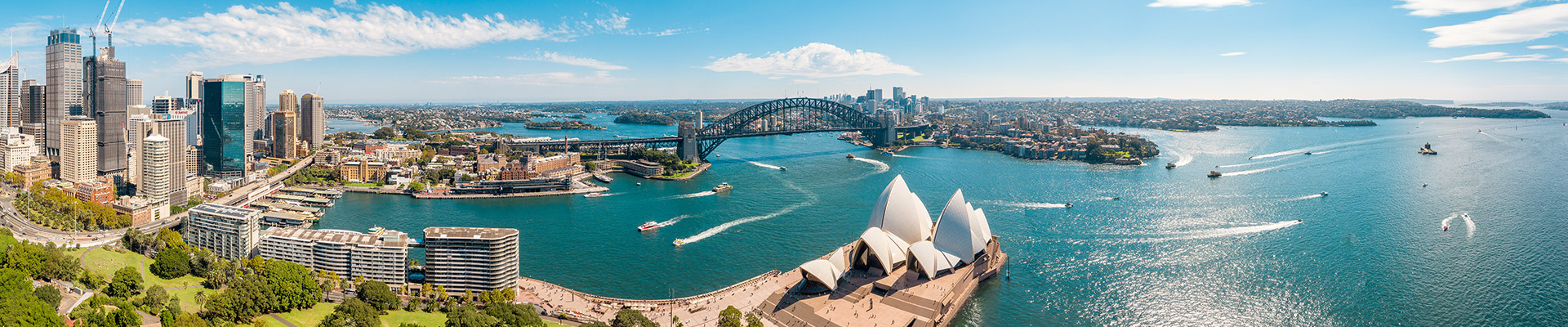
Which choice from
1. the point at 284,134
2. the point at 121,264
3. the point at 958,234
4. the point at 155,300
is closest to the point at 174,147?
the point at 121,264

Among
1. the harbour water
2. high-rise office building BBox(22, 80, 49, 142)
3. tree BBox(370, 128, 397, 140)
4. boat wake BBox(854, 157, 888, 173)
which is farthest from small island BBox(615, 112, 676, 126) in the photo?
high-rise office building BBox(22, 80, 49, 142)

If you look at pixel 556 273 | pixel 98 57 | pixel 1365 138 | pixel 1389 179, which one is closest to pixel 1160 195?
pixel 1389 179

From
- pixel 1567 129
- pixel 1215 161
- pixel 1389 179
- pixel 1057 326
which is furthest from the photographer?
pixel 1567 129

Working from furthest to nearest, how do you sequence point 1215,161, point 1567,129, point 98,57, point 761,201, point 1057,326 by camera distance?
point 1567,129 < point 1215,161 < point 98,57 < point 761,201 < point 1057,326

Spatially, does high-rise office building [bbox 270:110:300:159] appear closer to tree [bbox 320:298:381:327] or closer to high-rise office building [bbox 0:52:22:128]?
high-rise office building [bbox 0:52:22:128]

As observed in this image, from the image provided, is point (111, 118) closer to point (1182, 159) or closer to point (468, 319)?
point (468, 319)

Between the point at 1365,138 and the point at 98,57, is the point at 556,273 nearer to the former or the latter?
the point at 98,57
